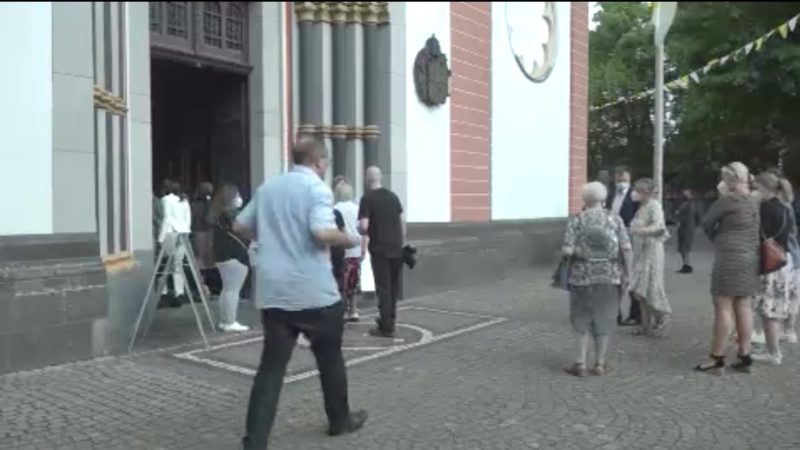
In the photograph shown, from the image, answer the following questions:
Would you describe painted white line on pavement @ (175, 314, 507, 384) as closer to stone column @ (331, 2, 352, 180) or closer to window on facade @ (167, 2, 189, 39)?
stone column @ (331, 2, 352, 180)

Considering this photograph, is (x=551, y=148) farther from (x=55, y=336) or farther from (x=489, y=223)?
(x=55, y=336)

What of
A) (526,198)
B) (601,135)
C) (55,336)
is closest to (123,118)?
(55,336)

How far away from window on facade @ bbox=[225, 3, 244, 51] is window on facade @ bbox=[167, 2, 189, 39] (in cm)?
55

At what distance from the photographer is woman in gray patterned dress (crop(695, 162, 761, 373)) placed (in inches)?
251

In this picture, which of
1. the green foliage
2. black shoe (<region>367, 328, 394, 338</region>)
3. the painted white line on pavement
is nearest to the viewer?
the green foliage

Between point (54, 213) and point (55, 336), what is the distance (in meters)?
0.91

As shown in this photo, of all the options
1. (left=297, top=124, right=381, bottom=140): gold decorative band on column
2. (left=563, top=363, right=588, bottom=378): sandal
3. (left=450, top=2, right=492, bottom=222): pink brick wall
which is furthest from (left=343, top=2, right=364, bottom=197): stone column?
(left=563, top=363, right=588, bottom=378): sandal

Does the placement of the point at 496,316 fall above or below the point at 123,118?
below

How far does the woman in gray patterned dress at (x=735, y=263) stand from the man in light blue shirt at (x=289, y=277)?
333 centimetres

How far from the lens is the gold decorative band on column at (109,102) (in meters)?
7.44

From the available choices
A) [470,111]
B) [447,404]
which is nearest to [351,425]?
[447,404]

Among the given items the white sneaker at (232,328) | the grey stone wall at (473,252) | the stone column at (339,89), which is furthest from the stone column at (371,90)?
the white sneaker at (232,328)

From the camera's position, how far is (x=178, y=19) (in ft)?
29.3

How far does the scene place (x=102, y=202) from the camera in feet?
25.4
